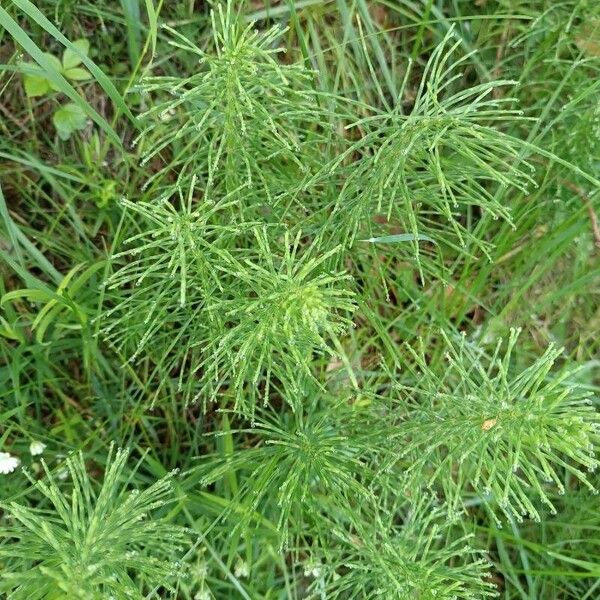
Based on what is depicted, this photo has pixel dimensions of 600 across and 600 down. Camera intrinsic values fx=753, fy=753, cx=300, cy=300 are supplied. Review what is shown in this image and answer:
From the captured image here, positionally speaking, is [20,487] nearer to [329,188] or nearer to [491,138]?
[329,188]

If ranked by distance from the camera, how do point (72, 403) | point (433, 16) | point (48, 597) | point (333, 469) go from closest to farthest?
point (48, 597) → point (333, 469) → point (72, 403) → point (433, 16)

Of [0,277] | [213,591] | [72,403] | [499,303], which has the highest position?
[0,277]

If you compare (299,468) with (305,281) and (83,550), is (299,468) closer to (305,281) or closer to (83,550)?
(305,281)

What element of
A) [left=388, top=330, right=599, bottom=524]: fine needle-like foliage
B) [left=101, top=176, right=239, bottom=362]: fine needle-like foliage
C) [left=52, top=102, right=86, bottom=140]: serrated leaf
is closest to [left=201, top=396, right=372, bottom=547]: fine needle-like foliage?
[left=388, top=330, right=599, bottom=524]: fine needle-like foliage

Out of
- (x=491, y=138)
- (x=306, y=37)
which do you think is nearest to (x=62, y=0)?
(x=306, y=37)

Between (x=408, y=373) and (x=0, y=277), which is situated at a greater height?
(x=0, y=277)

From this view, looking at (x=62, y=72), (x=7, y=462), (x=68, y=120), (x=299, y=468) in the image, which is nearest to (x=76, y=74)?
(x=62, y=72)

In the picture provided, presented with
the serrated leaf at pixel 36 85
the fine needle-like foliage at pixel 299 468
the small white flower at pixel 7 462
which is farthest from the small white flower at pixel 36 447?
the serrated leaf at pixel 36 85
